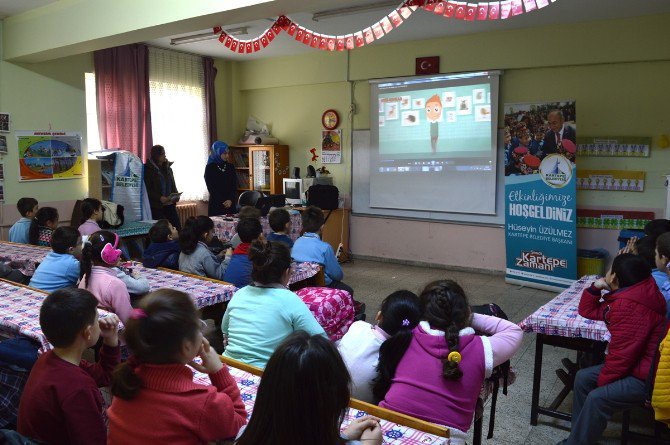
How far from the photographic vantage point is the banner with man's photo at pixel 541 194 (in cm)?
537

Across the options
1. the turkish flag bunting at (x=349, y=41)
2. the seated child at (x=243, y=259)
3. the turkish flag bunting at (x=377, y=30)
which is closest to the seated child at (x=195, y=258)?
the seated child at (x=243, y=259)

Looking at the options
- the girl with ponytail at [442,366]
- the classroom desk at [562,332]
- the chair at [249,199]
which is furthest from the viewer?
the chair at [249,199]

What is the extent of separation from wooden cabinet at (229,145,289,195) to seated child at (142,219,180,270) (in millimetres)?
3908

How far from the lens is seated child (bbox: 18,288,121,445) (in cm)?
147

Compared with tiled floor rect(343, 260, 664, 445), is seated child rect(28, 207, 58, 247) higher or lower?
higher

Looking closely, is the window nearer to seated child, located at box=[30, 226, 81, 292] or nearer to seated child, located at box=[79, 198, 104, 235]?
seated child, located at box=[79, 198, 104, 235]

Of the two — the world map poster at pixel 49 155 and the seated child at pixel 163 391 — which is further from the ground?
the world map poster at pixel 49 155

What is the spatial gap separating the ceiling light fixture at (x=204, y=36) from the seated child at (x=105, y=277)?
12.8ft

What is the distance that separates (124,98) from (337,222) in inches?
123

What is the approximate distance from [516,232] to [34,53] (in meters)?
5.16

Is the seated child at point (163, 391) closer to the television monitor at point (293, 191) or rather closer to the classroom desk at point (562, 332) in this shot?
A: the classroom desk at point (562, 332)

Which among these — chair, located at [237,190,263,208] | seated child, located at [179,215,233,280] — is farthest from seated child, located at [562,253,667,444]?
chair, located at [237,190,263,208]

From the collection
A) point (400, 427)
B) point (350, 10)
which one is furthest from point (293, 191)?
→ point (400, 427)

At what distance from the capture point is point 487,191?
6293 mm
